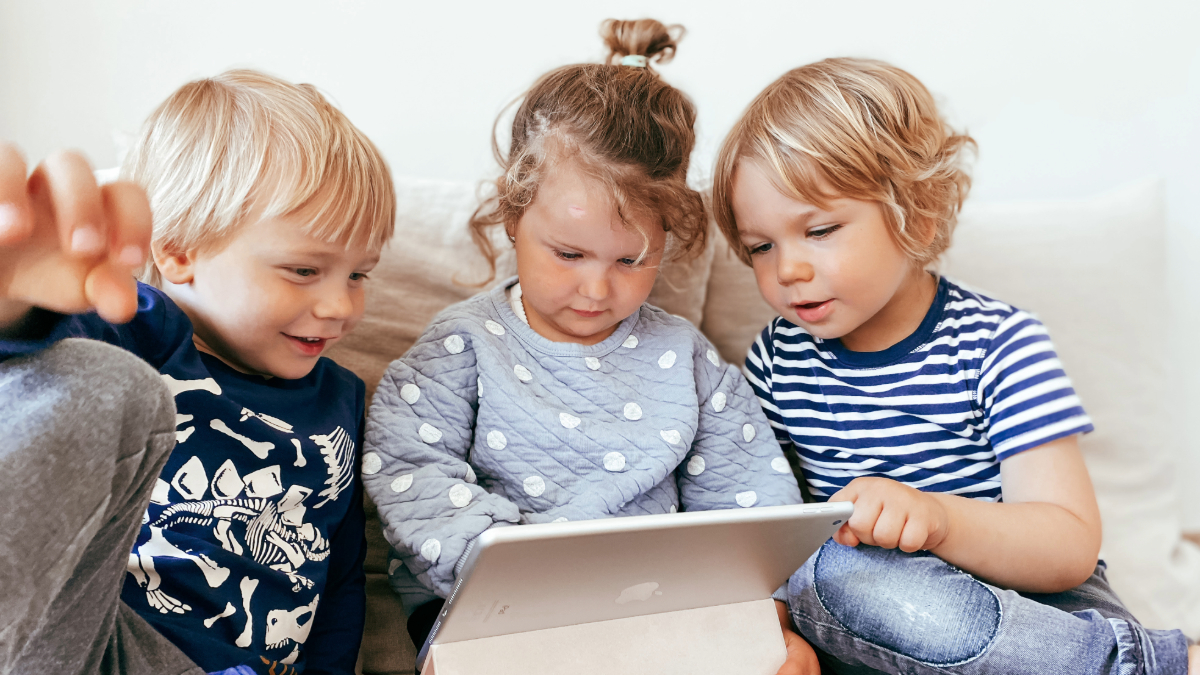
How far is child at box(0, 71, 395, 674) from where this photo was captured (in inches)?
21.2

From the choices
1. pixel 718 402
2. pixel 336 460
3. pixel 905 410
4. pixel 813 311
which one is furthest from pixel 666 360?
pixel 336 460

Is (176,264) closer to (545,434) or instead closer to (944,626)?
(545,434)

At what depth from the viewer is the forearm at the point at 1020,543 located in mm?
880

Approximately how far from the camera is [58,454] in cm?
48

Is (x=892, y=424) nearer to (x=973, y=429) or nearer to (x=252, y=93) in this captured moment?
(x=973, y=429)

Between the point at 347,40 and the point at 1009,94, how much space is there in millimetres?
1215

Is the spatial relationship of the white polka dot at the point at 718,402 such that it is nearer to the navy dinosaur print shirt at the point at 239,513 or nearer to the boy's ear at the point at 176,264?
the navy dinosaur print shirt at the point at 239,513

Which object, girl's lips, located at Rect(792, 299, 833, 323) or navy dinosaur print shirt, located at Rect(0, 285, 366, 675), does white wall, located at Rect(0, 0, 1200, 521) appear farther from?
navy dinosaur print shirt, located at Rect(0, 285, 366, 675)

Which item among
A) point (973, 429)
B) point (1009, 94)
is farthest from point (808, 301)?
point (1009, 94)

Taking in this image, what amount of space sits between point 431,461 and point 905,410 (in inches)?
23.4

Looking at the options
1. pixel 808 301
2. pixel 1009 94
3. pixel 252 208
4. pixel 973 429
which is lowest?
pixel 973 429

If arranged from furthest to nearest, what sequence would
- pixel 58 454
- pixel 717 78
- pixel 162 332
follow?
pixel 717 78 < pixel 162 332 < pixel 58 454

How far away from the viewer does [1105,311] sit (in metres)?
1.33

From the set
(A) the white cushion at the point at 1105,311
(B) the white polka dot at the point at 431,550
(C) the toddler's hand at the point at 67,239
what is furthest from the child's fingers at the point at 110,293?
(A) the white cushion at the point at 1105,311
